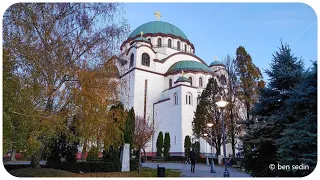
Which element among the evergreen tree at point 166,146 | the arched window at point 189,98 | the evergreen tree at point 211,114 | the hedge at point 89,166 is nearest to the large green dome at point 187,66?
the arched window at point 189,98

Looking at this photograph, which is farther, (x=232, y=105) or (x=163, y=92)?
(x=163, y=92)

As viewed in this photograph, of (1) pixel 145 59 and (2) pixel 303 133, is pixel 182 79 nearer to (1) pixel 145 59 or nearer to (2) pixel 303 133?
(1) pixel 145 59

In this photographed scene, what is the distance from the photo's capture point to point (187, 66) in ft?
87.5

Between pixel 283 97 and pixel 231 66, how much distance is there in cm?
666

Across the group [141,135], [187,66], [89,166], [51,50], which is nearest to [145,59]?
[187,66]

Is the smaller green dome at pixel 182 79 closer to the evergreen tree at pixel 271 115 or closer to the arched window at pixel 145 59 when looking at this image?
the arched window at pixel 145 59

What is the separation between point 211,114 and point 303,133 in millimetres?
11561

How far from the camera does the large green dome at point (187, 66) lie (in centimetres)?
2644

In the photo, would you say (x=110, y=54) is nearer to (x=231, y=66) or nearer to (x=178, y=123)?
(x=231, y=66)

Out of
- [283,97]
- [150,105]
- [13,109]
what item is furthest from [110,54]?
[150,105]

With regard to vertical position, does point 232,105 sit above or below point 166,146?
above

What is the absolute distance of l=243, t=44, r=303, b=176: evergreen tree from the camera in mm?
6574

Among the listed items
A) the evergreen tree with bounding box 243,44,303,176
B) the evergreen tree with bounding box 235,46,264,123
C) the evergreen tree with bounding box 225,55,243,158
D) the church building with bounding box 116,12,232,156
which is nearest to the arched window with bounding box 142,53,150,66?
the church building with bounding box 116,12,232,156

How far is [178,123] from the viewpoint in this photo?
922 inches
